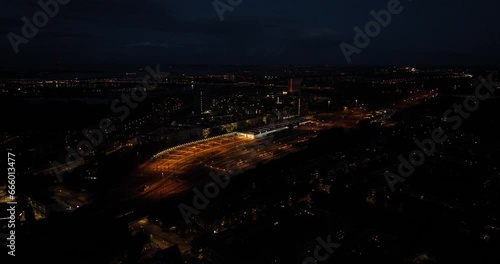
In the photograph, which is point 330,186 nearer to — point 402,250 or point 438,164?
point 402,250

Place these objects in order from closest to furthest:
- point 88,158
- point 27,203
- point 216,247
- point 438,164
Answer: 1. point 216,247
2. point 27,203
3. point 438,164
4. point 88,158

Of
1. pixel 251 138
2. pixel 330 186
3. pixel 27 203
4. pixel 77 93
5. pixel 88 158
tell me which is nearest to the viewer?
pixel 27 203

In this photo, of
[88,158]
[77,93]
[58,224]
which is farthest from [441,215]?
[77,93]
